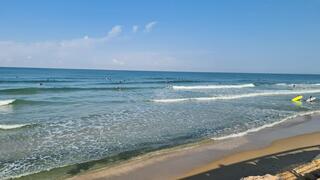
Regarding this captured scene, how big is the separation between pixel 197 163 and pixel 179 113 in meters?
9.79

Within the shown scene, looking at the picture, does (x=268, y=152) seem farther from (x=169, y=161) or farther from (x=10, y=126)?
(x=10, y=126)

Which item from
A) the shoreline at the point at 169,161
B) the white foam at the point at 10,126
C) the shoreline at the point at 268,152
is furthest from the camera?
the white foam at the point at 10,126

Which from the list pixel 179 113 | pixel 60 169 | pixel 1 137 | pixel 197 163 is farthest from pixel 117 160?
→ pixel 179 113

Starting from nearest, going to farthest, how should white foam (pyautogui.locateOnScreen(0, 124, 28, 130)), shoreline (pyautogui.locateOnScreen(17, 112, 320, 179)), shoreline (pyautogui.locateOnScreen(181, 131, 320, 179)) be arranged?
shoreline (pyautogui.locateOnScreen(17, 112, 320, 179))
shoreline (pyautogui.locateOnScreen(181, 131, 320, 179))
white foam (pyautogui.locateOnScreen(0, 124, 28, 130))

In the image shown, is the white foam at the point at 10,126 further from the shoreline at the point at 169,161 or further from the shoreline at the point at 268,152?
the shoreline at the point at 268,152

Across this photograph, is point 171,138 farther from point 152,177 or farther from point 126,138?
point 152,177

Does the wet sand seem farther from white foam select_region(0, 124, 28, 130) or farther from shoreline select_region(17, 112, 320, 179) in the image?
white foam select_region(0, 124, 28, 130)

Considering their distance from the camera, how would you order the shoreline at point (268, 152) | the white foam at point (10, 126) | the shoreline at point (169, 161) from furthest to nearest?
the white foam at point (10, 126)
the shoreline at point (268, 152)
the shoreline at point (169, 161)

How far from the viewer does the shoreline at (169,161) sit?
330 inches

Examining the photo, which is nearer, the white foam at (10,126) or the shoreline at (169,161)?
the shoreline at (169,161)

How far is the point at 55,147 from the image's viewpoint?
36.3 feet

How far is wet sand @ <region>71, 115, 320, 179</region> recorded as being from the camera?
8484 millimetres

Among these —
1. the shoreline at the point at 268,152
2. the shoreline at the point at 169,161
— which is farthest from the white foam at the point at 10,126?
the shoreline at the point at 268,152

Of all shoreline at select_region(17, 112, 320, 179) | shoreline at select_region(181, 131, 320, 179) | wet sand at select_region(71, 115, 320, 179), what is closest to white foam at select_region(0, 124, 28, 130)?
shoreline at select_region(17, 112, 320, 179)
